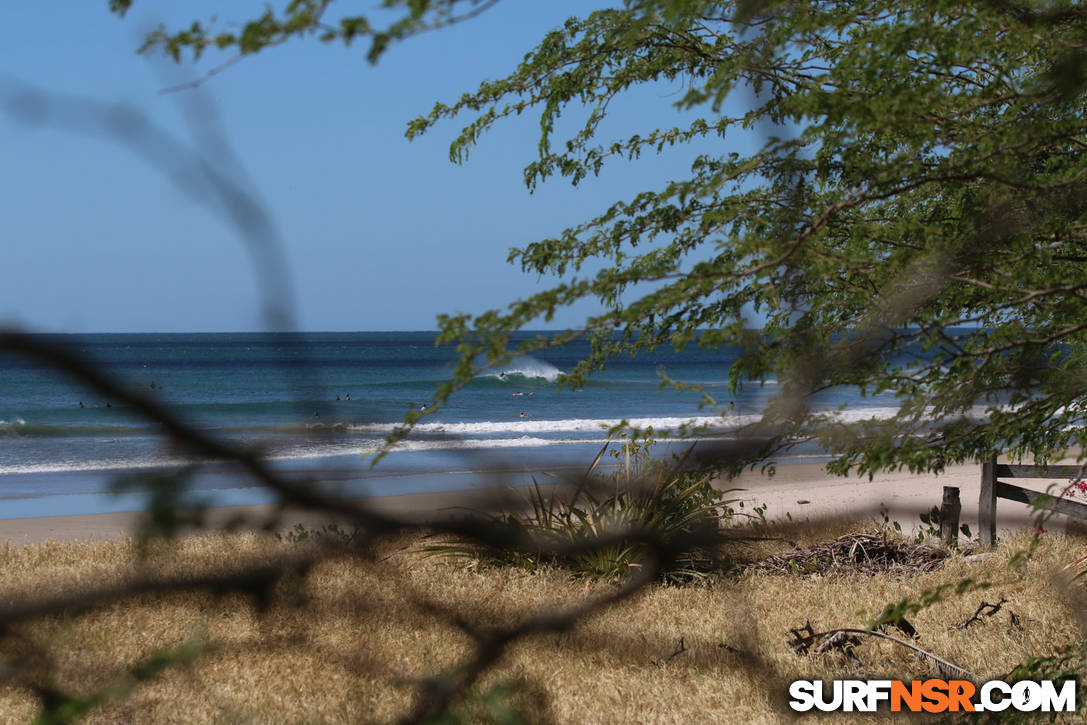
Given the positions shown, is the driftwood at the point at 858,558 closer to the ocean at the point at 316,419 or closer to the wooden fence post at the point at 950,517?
the wooden fence post at the point at 950,517

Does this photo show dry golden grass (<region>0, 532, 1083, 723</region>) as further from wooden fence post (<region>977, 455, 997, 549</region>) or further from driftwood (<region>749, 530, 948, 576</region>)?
wooden fence post (<region>977, 455, 997, 549</region>)

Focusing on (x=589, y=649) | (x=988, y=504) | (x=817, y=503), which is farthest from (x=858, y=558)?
(x=817, y=503)

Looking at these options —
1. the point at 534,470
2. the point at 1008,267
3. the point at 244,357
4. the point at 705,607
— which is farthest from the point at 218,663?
the point at 244,357

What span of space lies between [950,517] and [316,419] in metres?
9.24

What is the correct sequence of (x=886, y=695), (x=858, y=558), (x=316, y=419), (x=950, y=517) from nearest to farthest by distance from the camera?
1. (x=316, y=419)
2. (x=886, y=695)
3. (x=858, y=558)
4. (x=950, y=517)

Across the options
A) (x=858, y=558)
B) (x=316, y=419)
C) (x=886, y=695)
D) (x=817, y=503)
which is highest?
(x=316, y=419)

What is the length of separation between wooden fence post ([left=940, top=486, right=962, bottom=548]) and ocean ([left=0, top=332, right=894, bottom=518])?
1.11 metres

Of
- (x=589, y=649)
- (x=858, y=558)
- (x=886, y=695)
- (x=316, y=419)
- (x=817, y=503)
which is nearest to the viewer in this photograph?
(x=316, y=419)

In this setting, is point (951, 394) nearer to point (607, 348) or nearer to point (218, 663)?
point (607, 348)

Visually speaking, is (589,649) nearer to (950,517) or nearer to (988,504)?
(950,517)

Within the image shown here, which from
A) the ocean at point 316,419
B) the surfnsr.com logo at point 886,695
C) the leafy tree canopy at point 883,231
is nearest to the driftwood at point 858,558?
the ocean at point 316,419

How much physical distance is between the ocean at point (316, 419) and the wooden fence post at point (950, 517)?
3.64 feet

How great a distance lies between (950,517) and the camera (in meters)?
9.00

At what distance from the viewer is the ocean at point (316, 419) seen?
77 centimetres
